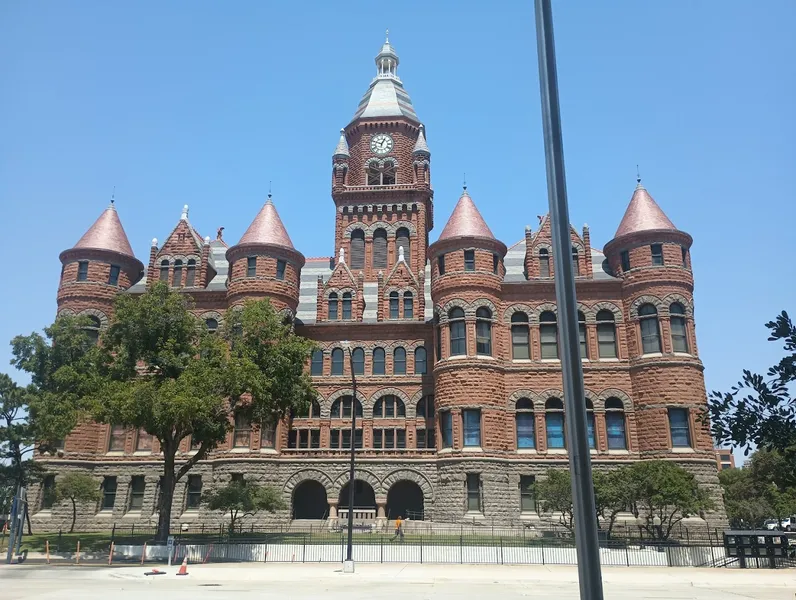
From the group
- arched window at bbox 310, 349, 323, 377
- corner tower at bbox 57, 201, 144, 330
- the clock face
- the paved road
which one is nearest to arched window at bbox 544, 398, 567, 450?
the paved road

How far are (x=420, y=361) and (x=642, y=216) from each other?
690 inches

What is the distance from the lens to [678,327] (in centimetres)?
4056

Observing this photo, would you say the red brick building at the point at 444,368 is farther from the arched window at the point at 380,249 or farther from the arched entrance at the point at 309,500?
the arched window at the point at 380,249

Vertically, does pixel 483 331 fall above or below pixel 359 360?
above

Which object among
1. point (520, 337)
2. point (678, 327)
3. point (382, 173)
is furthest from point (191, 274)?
point (678, 327)

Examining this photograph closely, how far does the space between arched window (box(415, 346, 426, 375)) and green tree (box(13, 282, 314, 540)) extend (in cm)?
1401

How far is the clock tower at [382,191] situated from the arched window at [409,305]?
18.7ft

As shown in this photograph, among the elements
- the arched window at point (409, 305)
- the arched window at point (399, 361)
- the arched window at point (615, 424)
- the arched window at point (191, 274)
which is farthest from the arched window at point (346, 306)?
the arched window at point (615, 424)

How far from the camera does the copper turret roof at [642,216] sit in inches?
1667

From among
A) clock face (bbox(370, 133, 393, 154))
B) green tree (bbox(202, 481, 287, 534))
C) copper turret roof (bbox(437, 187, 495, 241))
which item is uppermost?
clock face (bbox(370, 133, 393, 154))

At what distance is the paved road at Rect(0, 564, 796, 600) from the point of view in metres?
18.0

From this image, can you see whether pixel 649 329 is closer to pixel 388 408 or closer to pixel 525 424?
pixel 525 424

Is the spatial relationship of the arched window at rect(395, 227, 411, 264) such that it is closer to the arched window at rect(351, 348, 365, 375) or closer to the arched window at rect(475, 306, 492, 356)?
Answer: the arched window at rect(351, 348, 365, 375)

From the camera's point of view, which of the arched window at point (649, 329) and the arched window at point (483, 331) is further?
the arched window at point (483, 331)
